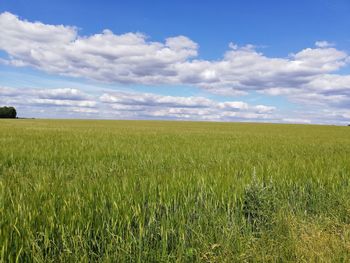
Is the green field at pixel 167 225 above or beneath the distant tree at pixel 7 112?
beneath


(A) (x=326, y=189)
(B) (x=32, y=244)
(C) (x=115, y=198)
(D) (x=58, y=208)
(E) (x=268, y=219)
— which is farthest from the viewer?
(A) (x=326, y=189)

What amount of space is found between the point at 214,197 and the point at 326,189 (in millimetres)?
2405

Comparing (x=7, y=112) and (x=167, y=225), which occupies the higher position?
(x=7, y=112)

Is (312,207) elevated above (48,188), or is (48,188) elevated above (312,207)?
(48,188)

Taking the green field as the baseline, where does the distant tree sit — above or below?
above

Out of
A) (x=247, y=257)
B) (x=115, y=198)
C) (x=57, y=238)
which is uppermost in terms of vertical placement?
Result: (x=115, y=198)

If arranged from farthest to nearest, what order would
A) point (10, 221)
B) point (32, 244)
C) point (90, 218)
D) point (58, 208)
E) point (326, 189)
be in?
point (326, 189), point (58, 208), point (90, 218), point (10, 221), point (32, 244)

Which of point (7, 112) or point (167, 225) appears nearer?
point (167, 225)

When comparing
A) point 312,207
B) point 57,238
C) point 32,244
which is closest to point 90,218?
point 57,238

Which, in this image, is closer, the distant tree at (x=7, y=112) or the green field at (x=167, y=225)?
the green field at (x=167, y=225)

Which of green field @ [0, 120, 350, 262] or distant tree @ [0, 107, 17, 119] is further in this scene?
distant tree @ [0, 107, 17, 119]

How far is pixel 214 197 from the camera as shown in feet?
13.9

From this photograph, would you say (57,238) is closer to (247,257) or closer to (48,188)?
(48,188)

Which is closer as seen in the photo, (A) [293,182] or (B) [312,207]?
(B) [312,207]
